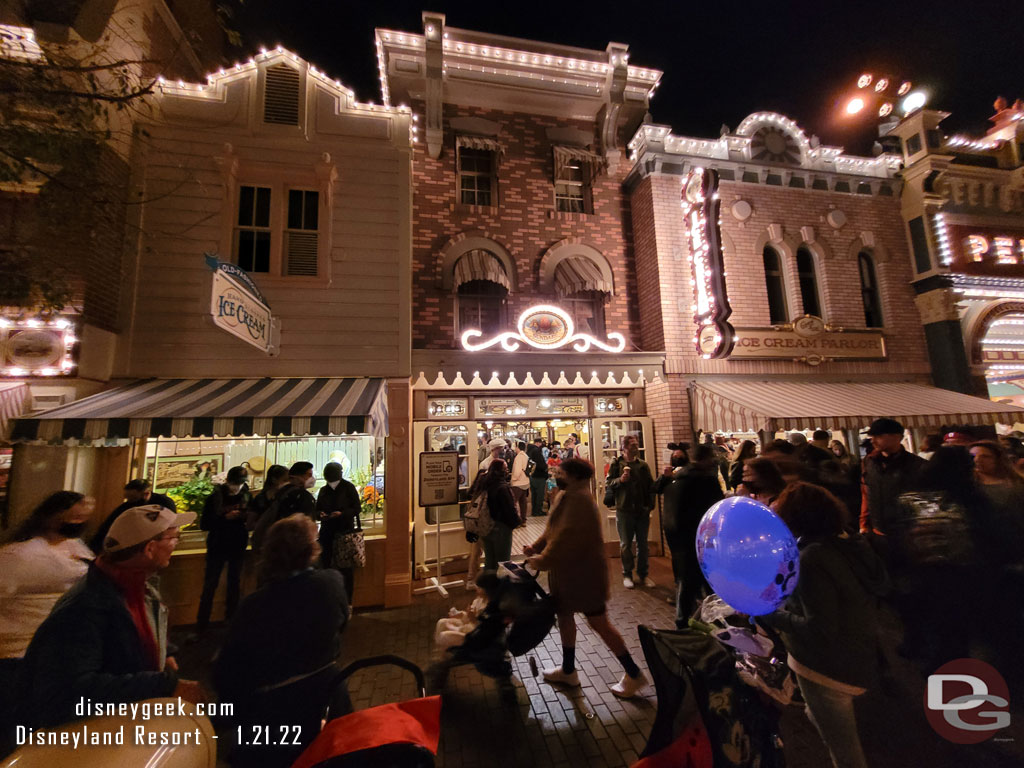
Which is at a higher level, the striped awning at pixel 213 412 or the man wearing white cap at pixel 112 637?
the striped awning at pixel 213 412

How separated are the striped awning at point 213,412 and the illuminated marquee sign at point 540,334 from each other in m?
2.54

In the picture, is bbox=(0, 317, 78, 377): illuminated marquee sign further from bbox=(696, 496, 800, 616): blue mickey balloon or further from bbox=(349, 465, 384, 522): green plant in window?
bbox=(696, 496, 800, 616): blue mickey balloon

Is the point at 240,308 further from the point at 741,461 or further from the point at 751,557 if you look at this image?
the point at 741,461

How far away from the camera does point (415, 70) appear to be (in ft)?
29.8

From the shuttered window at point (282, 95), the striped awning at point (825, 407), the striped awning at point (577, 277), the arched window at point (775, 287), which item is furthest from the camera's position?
the arched window at point (775, 287)

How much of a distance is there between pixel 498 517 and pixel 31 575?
175 inches

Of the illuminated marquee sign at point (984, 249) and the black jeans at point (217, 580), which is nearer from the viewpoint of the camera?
the black jeans at point (217, 580)

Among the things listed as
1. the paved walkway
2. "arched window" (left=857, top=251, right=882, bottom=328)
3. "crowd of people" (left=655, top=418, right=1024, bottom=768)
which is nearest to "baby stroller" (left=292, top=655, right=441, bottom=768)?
the paved walkway

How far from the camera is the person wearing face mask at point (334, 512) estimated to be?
18.9 feet

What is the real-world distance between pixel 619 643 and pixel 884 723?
215 centimetres

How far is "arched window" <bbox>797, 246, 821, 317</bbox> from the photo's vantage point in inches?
399

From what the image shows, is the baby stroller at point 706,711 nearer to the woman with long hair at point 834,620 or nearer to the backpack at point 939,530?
the woman with long hair at point 834,620

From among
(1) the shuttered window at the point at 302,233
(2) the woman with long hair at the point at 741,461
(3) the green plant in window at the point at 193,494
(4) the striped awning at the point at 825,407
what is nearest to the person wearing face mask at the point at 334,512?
(3) the green plant in window at the point at 193,494

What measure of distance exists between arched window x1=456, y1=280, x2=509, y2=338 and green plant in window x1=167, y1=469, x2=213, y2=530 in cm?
525
